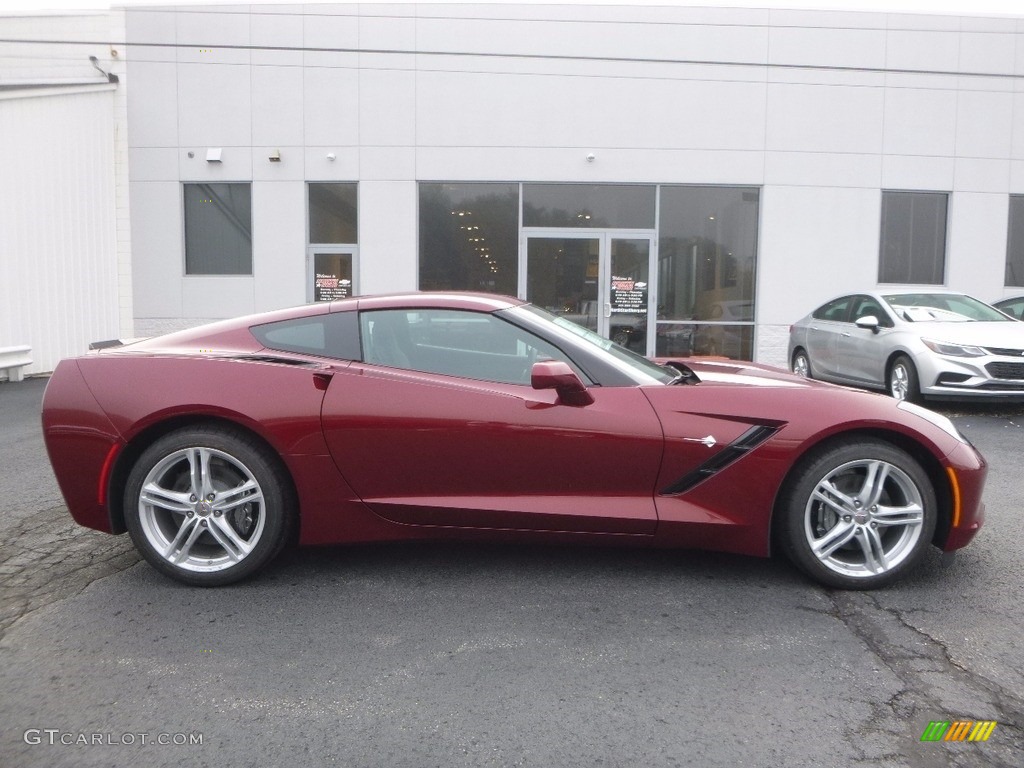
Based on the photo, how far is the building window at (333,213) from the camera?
13.6 meters

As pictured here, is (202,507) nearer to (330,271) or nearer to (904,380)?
(904,380)

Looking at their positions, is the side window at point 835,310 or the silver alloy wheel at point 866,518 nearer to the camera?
Result: the silver alloy wheel at point 866,518

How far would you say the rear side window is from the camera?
11.9 ft

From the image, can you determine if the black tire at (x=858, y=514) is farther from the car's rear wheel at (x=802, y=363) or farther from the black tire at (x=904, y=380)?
the car's rear wheel at (x=802, y=363)

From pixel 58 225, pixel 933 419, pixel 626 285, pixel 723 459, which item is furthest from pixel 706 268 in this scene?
pixel 723 459

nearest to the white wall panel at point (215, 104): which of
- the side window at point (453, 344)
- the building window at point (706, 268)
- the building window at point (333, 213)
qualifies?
the building window at point (333, 213)

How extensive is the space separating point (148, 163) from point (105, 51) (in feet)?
6.73

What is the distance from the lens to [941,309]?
30.2 ft

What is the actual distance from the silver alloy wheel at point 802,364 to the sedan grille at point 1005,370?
3062 mm

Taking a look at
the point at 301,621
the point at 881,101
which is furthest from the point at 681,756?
the point at 881,101

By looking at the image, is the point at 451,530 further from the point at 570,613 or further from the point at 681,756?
the point at 681,756

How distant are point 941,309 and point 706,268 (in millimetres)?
4828

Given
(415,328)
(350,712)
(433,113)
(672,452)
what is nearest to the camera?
(350,712)

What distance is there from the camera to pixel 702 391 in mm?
3477
